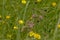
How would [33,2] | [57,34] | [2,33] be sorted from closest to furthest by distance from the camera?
[57,34], [2,33], [33,2]

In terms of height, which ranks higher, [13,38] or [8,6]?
[8,6]

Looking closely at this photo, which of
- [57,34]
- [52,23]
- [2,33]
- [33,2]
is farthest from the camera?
[33,2]

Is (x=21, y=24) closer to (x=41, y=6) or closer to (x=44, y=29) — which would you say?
(x=44, y=29)

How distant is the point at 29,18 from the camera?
256 cm

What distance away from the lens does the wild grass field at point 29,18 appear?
2311 mm

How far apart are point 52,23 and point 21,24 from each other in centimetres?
38

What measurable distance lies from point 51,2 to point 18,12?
0.44 metres

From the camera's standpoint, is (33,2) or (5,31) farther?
(33,2)

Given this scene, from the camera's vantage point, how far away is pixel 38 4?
2.75 meters

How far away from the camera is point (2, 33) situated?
237 cm

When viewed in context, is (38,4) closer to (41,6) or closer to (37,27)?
(41,6)

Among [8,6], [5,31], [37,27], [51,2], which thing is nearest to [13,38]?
[5,31]

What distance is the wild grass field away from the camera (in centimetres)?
231

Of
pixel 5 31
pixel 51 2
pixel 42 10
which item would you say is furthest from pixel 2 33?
pixel 51 2
